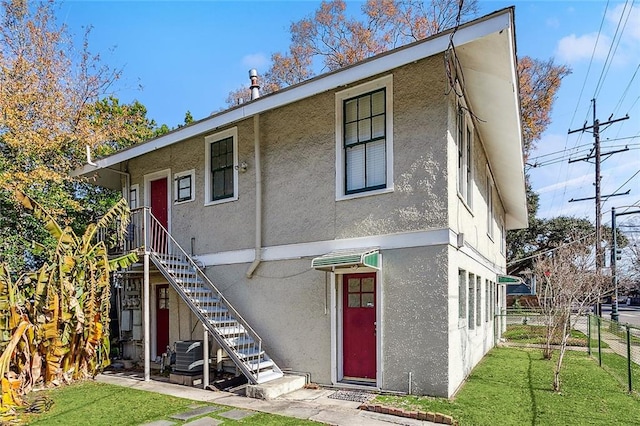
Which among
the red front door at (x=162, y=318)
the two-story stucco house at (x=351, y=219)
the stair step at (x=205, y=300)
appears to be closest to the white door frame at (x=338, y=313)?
the two-story stucco house at (x=351, y=219)

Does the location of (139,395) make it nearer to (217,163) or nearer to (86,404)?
(86,404)

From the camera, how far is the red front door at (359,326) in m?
8.08

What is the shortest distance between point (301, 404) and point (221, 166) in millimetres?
6216

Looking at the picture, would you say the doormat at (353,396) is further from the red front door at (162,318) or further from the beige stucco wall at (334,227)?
the red front door at (162,318)

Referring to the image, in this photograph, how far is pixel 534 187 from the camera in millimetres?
31781

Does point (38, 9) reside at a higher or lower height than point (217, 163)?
higher

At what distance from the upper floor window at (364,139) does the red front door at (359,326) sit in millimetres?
1802

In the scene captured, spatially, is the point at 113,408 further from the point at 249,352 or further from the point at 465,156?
the point at 465,156

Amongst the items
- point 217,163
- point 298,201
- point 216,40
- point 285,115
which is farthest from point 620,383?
point 216,40

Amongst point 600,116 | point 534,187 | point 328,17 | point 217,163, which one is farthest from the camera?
point 534,187

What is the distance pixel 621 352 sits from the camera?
1296cm

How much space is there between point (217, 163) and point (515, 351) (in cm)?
1087

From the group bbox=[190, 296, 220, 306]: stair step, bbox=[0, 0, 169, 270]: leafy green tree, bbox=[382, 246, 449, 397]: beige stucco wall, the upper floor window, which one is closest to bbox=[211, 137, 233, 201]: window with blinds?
bbox=[190, 296, 220, 306]: stair step

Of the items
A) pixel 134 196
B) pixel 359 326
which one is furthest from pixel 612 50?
pixel 134 196
